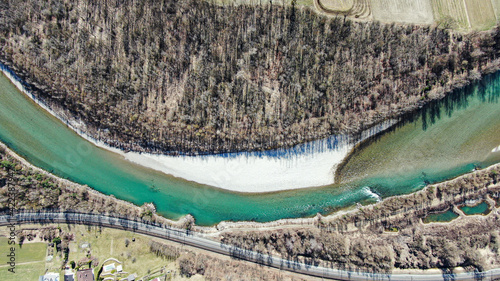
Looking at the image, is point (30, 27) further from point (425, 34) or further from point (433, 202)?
point (433, 202)

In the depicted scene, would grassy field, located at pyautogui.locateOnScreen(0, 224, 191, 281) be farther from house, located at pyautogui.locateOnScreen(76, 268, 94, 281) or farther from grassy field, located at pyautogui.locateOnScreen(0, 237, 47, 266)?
house, located at pyautogui.locateOnScreen(76, 268, 94, 281)

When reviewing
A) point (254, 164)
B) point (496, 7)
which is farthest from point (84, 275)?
point (496, 7)

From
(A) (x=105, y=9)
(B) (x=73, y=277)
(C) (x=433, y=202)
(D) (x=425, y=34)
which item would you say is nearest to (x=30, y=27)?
(A) (x=105, y=9)

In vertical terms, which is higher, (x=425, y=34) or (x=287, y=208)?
(x=425, y=34)

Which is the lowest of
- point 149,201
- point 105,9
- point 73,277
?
point 73,277

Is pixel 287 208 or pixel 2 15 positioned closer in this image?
pixel 2 15

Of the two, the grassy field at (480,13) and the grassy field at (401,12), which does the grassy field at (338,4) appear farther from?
the grassy field at (480,13)
